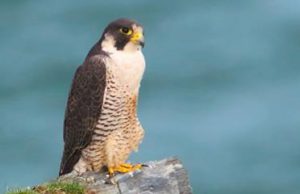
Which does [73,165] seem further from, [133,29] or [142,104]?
[142,104]

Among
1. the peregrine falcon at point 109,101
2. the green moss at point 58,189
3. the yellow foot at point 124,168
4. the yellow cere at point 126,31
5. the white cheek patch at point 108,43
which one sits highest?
the yellow cere at point 126,31

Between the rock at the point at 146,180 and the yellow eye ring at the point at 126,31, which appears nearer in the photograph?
the rock at the point at 146,180

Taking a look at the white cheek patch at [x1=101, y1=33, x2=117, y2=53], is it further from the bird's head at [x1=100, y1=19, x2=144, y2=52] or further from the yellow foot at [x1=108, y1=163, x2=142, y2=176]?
the yellow foot at [x1=108, y1=163, x2=142, y2=176]

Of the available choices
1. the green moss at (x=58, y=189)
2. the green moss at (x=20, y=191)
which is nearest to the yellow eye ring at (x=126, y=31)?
the green moss at (x=58, y=189)

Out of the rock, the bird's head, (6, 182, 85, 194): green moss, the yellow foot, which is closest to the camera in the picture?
(6, 182, 85, 194): green moss

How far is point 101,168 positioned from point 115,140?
0.38 m

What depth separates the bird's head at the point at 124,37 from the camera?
1226cm

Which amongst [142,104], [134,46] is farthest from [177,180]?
[142,104]

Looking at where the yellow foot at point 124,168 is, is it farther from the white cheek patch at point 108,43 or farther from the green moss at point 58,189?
the white cheek patch at point 108,43

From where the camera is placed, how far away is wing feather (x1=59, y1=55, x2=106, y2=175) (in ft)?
40.2

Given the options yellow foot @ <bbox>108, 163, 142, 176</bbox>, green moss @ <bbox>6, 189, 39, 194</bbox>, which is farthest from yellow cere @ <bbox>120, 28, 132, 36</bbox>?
green moss @ <bbox>6, 189, 39, 194</bbox>

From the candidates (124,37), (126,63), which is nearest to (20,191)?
(126,63)

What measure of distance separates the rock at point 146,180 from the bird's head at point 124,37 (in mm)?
1105

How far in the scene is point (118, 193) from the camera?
1194cm
